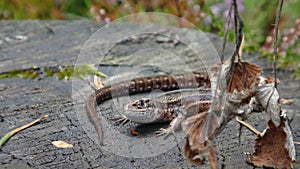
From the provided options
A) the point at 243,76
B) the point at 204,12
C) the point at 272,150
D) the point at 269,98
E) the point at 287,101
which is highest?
the point at 204,12

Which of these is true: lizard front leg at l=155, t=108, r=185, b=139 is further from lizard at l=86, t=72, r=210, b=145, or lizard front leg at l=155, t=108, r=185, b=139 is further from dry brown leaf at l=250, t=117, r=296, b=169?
dry brown leaf at l=250, t=117, r=296, b=169

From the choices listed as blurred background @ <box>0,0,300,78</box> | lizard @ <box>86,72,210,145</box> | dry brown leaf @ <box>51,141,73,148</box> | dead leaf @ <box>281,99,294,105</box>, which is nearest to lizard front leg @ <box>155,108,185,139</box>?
lizard @ <box>86,72,210,145</box>

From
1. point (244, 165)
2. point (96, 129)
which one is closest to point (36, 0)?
point (96, 129)

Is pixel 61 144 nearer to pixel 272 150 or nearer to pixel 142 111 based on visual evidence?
pixel 142 111

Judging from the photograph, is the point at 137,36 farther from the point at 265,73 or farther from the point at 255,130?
the point at 255,130

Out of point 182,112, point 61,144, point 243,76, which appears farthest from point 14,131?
point 243,76

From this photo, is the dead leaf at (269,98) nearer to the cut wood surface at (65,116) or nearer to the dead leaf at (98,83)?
the cut wood surface at (65,116)

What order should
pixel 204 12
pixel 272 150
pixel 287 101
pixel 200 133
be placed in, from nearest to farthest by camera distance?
pixel 200 133 < pixel 272 150 < pixel 287 101 < pixel 204 12
